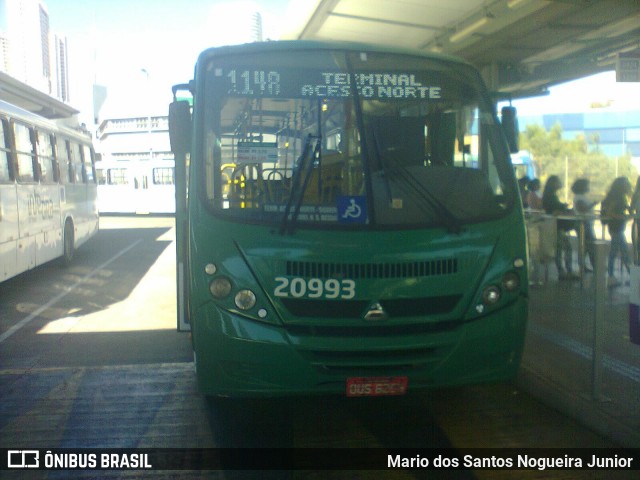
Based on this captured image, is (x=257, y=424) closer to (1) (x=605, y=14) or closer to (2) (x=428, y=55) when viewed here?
(2) (x=428, y=55)

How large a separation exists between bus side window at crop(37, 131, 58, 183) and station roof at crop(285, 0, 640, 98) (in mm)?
5242

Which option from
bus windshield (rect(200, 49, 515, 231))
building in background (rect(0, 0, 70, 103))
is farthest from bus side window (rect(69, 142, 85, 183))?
building in background (rect(0, 0, 70, 103))

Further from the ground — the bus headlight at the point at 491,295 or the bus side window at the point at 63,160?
the bus side window at the point at 63,160

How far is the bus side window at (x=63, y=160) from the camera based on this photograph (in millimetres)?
15469

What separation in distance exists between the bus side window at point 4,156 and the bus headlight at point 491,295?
8632 mm

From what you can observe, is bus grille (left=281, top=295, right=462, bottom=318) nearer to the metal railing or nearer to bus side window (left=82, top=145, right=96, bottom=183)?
the metal railing

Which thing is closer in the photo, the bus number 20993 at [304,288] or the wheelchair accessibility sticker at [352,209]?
the bus number 20993 at [304,288]

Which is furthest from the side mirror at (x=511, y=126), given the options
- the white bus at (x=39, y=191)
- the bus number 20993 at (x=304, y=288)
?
the white bus at (x=39, y=191)

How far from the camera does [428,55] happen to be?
228 inches

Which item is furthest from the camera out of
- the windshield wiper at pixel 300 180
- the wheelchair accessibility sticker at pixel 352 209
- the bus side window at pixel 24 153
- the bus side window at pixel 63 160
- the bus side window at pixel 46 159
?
the bus side window at pixel 63 160

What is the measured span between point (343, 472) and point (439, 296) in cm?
134

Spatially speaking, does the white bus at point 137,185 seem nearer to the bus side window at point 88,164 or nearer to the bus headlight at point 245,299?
the bus side window at point 88,164

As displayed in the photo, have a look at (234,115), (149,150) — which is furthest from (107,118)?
(234,115)

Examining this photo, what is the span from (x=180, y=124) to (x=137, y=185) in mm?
32084
